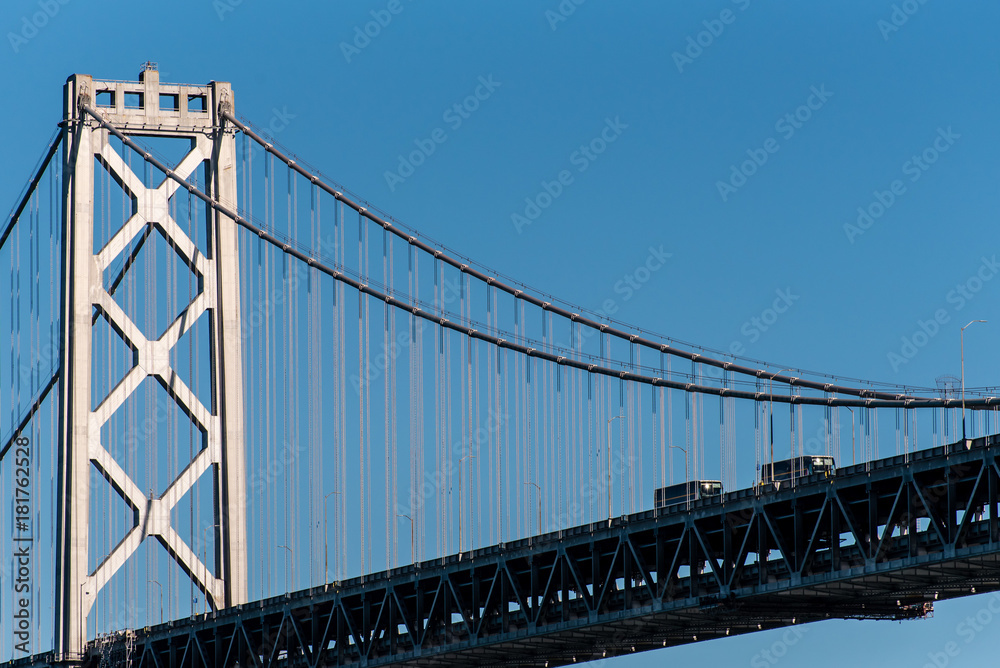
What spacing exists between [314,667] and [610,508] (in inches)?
511

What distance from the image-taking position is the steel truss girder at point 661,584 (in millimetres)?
58656

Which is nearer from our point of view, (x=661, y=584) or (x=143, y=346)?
(x=661, y=584)

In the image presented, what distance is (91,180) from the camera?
80375 mm

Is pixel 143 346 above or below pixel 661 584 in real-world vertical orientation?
above

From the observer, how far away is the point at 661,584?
66312 millimetres

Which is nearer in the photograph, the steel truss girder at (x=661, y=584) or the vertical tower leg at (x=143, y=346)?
the steel truss girder at (x=661, y=584)

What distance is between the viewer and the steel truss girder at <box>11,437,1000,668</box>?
58.7 metres

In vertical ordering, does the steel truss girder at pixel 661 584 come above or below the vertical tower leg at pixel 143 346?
below

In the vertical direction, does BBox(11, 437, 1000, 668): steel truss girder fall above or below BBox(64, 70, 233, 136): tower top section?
below

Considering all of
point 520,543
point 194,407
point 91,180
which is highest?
point 91,180

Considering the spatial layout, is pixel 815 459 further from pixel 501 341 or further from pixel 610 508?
pixel 501 341

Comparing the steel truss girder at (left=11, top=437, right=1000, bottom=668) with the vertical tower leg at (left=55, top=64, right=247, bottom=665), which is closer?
the steel truss girder at (left=11, top=437, right=1000, bottom=668)

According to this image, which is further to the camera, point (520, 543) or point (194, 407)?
point (194, 407)

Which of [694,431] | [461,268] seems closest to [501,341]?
[461,268]
